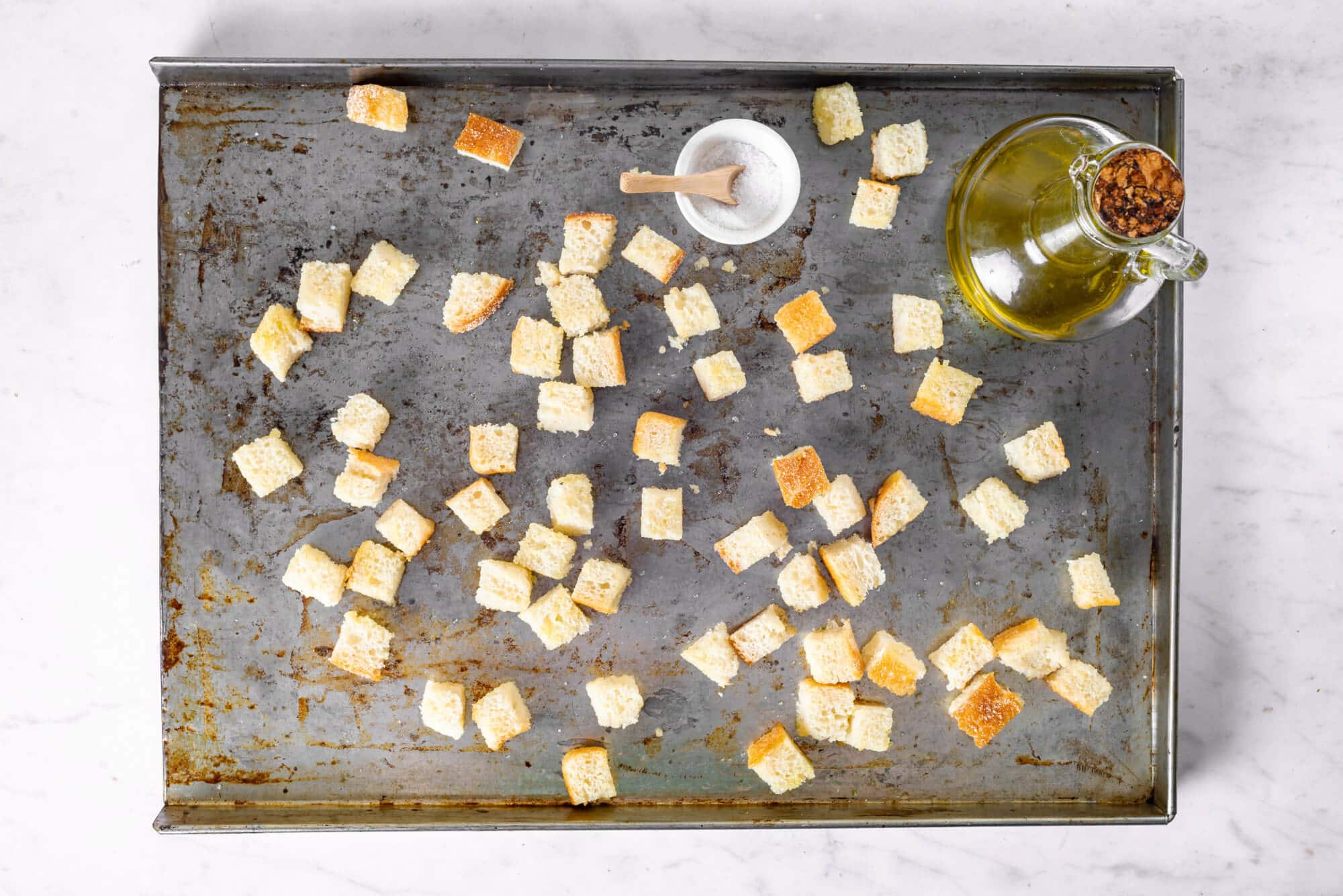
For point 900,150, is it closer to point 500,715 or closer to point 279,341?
point 279,341

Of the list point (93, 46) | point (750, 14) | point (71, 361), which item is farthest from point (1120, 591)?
point (93, 46)

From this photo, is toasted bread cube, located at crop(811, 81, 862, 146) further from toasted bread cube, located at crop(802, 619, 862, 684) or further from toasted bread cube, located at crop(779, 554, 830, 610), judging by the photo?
toasted bread cube, located at crop(802, 619, 862, 684)

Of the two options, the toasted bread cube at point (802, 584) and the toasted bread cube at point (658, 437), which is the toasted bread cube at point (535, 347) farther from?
the toasted bread cube at point (802, 584)

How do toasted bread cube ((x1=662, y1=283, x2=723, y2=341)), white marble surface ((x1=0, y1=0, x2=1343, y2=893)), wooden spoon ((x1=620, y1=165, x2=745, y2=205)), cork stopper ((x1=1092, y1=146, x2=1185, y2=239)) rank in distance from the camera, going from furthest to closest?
1. white marble surface ((x1=0, y1=0, x2=1343, y2=893))
2. toasted bread cube ((x1=662, y1=283, x2=723, y2=341))
3. wooden spoon ((x1=620, y1=165, x2=745, y2=205))
4. cork stopper ((x1=1092, y1=146, x2=1185, y2=239))

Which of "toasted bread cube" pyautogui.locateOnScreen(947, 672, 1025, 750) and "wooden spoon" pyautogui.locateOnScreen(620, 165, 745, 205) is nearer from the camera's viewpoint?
"wooden spoon" pyautogui.locateOnScreen(620, 165, 745, 205)

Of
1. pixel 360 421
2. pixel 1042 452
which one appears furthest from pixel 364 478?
pixel 1042 452

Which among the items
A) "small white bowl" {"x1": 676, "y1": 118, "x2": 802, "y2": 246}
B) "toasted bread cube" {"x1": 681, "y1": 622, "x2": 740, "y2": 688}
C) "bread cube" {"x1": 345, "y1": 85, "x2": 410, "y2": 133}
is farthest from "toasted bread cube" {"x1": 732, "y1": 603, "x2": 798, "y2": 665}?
"bread cube" {"x1": 345, "y1": 85, "x2": 410, "y2": 133}

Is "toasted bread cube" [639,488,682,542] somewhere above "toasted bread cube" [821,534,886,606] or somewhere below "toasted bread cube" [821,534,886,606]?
above
